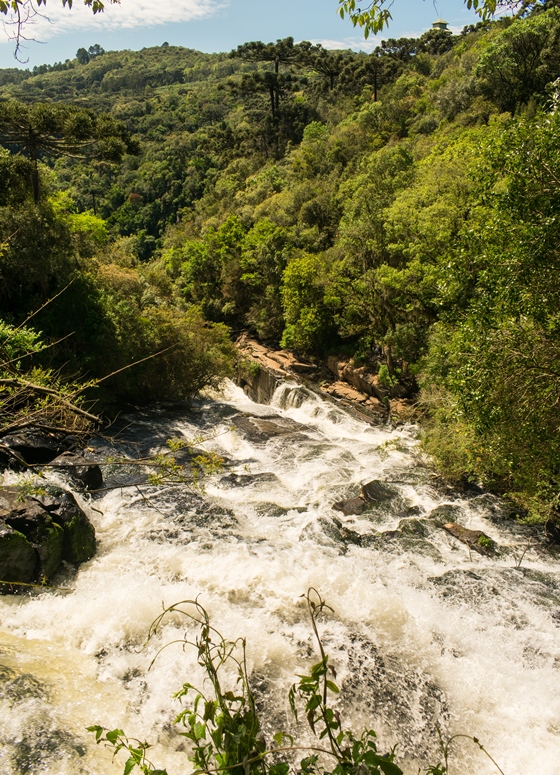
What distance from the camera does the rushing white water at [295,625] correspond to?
5.86 meters

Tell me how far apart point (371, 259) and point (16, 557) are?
18.5m

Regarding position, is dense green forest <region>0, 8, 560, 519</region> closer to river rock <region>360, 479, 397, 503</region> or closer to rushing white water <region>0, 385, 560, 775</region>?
river rock <region>360, 479, 397, 503</region>

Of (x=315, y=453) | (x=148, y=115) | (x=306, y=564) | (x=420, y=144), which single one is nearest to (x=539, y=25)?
(x=420, y=144)

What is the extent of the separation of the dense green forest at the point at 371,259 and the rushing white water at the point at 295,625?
2.42 m

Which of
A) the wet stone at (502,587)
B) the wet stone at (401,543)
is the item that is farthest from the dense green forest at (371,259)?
the wet stone at (401,543)

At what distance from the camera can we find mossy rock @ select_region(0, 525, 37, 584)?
8.19 meters

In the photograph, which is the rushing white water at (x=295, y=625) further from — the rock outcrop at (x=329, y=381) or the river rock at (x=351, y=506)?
the rock outcrop at (x=329, y=381)

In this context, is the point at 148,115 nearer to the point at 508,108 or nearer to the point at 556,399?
the point at 508,108

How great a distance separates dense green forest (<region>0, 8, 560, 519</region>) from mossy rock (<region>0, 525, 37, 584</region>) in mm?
3197

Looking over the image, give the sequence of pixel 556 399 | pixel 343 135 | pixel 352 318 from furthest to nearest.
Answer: pixel 343 135
pixel 352 318
pixel 556 399

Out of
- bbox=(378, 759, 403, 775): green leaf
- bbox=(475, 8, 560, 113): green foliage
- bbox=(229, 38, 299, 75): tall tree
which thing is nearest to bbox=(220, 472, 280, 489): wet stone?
bbox=(378, 759, 403, 775): green leaf

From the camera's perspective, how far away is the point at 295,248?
2845 centimetres

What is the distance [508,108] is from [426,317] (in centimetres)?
2254

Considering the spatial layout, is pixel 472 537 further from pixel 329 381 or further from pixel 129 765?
pixel 329 381
